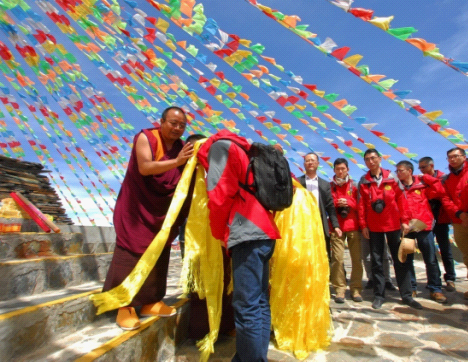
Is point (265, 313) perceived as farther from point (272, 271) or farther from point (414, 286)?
point (414, 286)

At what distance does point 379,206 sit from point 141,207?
9.42ft

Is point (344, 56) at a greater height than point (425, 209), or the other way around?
point (344, 56)

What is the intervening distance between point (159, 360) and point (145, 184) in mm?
1431

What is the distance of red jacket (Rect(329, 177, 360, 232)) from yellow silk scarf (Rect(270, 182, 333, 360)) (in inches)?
62.7

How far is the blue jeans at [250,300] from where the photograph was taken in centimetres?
178

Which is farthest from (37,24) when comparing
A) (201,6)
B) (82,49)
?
(201,6)

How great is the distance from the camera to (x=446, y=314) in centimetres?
281

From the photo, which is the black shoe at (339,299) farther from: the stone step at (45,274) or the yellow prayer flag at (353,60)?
the stone step at (45,274)

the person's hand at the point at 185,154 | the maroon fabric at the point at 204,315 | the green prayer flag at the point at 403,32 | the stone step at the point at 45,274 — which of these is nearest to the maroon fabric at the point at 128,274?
the maroon fabric at the point at 204,315

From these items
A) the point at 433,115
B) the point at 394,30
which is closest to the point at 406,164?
the point at 433,115

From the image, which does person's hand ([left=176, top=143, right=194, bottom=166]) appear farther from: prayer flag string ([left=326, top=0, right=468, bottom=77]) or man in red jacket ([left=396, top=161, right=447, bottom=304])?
man in red jacket ([left=396, top=161, right=447, bottom=304])

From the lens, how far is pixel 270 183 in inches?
76.5

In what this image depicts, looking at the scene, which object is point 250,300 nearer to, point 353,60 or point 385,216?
point 353,60

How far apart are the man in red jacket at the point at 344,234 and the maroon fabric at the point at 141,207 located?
2.31 metres
